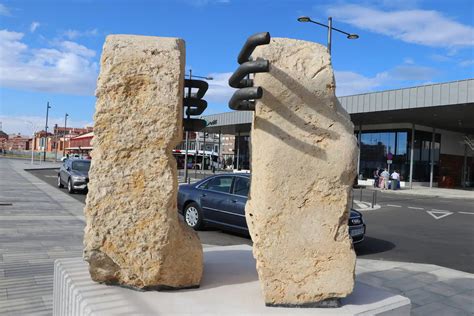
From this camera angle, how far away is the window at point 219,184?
9855 mm

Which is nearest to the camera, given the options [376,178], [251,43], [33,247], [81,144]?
[251,43]

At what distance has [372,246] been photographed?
9320mm

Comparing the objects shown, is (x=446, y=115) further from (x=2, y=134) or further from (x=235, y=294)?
(x=2, y=134)

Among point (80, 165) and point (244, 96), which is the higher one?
point (244, 96)

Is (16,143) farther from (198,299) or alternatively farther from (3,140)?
(198,299)

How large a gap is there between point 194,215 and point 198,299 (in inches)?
270

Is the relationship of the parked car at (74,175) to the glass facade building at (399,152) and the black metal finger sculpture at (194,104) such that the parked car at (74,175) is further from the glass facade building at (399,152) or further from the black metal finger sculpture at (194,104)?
the glass facade building at (399,152)

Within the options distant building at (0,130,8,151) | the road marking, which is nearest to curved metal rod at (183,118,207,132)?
the road marking

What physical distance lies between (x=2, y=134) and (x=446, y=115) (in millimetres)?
119060

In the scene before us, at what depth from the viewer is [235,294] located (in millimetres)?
3762

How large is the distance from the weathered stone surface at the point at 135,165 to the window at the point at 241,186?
5.73 metres

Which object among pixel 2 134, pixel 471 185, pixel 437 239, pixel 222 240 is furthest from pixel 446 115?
pixel 2 134

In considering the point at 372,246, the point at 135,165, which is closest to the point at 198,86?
the point at 135,165

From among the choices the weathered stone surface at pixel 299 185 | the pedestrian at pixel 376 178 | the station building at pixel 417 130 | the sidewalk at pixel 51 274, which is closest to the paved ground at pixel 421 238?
the sidewalk at pixel 51 274
